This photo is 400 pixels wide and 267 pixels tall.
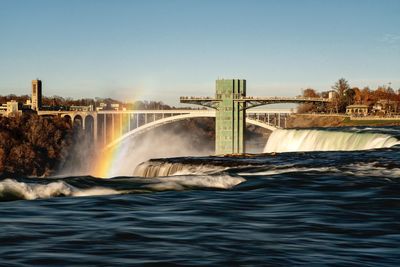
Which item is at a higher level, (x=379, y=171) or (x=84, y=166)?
(x=379, y=171)

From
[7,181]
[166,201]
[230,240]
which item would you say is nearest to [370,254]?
[230,240]

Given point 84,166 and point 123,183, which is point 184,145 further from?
point 123,183

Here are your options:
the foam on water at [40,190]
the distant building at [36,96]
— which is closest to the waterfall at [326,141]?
the foam on water at [40,190]

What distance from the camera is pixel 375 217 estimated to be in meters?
14.5

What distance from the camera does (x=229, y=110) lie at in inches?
3356

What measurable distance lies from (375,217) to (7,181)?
1134 cm

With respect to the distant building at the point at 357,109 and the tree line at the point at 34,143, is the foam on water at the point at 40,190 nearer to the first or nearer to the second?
the tree line at the point at 34,143

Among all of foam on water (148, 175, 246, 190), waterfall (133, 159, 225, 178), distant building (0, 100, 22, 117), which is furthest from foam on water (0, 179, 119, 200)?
distant building (0, 100, 22, 117)

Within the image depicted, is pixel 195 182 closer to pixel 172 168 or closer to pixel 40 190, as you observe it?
pixel 40 190

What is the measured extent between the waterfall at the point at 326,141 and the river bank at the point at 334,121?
1296 inches

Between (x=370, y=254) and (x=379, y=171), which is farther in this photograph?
(x=379, y=171)

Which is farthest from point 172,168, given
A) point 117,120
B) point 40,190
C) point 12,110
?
point 12,110

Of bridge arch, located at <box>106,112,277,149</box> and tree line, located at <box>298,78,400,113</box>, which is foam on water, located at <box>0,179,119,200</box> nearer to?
bridge arch, located at <box>106,112,277,149</box>

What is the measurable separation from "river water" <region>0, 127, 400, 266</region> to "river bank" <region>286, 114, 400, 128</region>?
2377 inches
